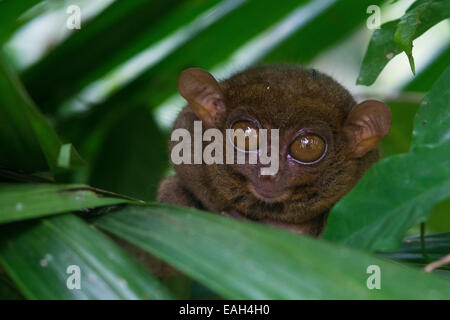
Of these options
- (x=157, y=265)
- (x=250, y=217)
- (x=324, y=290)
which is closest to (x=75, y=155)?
(x=157, y=265)

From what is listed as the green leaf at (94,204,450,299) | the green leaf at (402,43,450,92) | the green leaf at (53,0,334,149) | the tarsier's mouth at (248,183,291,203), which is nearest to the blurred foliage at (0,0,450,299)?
the green leaf at (94,204,450,299)

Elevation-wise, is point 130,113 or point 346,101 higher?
point 130,113

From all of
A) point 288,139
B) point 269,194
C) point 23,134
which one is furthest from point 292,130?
point 23,134

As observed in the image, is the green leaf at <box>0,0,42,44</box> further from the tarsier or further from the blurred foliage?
the tarsier

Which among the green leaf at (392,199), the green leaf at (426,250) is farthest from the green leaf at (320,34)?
the green leaf at (392,199)

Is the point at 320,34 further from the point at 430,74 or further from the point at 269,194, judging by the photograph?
the point at 269,194

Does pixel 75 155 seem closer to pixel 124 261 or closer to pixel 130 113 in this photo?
pixel 124 261

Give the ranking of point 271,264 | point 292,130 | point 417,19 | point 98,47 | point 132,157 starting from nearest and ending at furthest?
point 271,264, point 417,19, point 292,130, point 98,47, point 132,157
